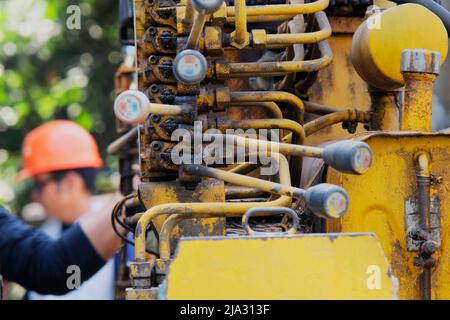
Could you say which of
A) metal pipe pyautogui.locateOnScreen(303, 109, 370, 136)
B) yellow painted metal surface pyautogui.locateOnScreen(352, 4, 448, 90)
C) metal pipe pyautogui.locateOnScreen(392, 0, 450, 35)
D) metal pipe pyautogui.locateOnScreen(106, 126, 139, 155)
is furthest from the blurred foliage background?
yellow painted metal surface pyautogui.locateOnScreen(352, 4, 448, 90)

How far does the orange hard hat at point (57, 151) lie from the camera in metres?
6.23

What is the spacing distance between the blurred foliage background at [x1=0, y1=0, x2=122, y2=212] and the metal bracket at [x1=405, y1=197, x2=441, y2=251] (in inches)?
269

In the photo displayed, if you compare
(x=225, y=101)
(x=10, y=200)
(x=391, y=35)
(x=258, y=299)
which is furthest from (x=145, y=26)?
(x=10, y=200)

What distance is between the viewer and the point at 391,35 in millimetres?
3162

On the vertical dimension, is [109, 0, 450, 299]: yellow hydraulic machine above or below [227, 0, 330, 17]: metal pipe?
below

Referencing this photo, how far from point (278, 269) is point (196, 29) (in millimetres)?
812

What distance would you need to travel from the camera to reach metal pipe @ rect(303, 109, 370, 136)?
11.9 ft

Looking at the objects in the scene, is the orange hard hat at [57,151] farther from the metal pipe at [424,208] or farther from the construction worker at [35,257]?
the metal pipe at [424,208]

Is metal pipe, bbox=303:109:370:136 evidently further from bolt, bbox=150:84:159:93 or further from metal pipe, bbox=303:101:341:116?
bolt, bbox=150:84:159:93

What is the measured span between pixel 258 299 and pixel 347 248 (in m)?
0.26

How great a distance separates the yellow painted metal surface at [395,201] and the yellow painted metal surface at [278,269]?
47cm

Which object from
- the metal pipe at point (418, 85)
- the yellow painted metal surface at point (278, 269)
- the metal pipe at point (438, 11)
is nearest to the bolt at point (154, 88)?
the metal pipe at point (418, 85)

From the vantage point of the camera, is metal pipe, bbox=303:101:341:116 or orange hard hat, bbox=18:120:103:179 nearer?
metal pipe, bbox=303:101:341:116
